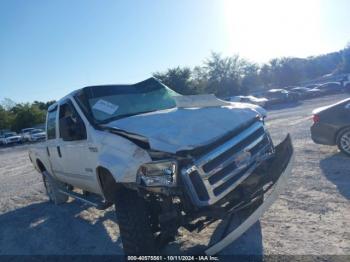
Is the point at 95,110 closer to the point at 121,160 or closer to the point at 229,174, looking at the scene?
the point at 121,160

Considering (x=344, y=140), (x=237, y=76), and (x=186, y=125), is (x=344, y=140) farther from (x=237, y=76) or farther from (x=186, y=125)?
(x=237, y=76)

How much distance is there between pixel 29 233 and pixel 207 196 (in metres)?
3.86

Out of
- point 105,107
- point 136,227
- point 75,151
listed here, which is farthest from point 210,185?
point 75,151

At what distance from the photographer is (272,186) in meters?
4.14

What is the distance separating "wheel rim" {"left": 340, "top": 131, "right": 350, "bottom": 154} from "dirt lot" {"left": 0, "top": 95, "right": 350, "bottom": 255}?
0.22 m

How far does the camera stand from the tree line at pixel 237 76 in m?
56.3

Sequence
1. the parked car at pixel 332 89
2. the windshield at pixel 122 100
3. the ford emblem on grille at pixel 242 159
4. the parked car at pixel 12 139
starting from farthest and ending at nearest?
1. the parked car at pixel 12 139
2. the parked car at pixel 332 89
3. the windshield at pixel 122 100
4. the ford emblem on grille at pixel 242 159

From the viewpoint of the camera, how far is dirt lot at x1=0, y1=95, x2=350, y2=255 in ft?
14.0

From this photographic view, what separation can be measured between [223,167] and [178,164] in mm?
488

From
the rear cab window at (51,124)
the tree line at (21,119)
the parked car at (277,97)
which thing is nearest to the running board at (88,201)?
the rear cab window at (51,124)

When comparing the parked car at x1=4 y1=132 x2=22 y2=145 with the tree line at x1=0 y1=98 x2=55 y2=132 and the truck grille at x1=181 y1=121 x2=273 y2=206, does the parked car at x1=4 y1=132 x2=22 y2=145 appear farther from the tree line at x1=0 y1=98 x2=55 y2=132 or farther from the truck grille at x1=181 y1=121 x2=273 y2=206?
the truck grille at x1=181 y1=121 x2=273 y2=206

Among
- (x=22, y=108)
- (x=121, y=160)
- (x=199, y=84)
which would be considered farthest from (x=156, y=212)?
(x=22, y=108)

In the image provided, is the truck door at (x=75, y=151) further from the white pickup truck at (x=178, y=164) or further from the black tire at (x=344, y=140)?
the black tire at (x=344, y=140)

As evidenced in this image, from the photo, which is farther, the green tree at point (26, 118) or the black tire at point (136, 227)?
the green tree at point (26, 118)
